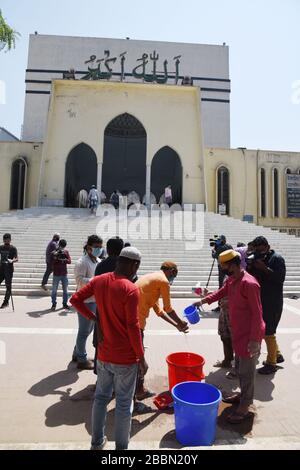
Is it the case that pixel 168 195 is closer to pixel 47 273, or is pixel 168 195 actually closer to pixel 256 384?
pixel 47 273

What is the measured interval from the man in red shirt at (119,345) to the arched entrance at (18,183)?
21326 mm

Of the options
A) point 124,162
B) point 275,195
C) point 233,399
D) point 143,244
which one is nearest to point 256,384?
point 233,399

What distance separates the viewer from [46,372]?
412 cm

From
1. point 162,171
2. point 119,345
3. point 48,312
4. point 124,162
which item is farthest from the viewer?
point 162,171

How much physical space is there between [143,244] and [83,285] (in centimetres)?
744

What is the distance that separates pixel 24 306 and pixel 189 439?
5.68m

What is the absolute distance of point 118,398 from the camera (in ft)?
7.98

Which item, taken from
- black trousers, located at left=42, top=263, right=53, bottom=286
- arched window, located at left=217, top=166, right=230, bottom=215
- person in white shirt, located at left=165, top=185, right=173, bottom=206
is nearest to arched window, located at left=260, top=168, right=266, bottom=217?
arched window, located at left=217, top=166, right=230, bottom=215

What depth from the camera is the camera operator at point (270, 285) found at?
4238 mm

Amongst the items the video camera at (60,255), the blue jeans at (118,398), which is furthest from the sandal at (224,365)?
the video camera at (60,255)

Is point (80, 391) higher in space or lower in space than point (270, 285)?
lower

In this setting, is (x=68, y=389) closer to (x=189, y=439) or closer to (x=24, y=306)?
(x=189, y=439)

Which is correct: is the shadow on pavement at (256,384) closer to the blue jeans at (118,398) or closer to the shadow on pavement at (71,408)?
the shadow on pavement at (71,408)

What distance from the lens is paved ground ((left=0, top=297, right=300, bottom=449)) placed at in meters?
2.81
